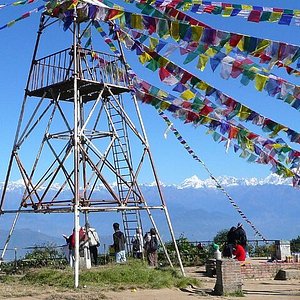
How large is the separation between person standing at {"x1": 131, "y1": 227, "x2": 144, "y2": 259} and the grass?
4.74m

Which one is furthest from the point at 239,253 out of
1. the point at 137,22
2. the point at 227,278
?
the point at 137,22

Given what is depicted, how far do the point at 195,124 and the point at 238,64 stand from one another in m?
5.84

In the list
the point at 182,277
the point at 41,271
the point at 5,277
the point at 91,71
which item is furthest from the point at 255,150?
the point at 5,277

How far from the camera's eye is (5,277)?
21.5 m

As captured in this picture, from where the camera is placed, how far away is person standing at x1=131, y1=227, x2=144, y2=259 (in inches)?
1008

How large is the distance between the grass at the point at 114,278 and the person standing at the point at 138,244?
15.6 ft

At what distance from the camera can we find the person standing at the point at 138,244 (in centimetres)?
2561

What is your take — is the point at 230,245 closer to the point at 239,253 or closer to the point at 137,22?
the point at 239,253

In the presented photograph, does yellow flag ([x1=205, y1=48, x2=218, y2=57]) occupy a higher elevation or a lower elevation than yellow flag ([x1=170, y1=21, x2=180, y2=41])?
lower

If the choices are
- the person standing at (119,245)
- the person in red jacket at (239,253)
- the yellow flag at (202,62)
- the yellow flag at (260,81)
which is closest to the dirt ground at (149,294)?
the person in red jacket at (239,253)

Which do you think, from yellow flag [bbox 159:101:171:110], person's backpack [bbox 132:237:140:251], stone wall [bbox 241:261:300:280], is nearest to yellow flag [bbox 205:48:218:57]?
yellow flag [bbox 159:101:171:110]

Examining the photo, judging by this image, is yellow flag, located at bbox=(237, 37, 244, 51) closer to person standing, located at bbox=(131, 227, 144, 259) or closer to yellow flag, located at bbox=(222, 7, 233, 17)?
yellow flag, located at bbox=(222, 7, 233, 17)

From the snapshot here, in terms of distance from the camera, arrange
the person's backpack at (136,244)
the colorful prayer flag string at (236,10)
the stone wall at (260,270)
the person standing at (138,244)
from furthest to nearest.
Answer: the person's backpack at (136,244) → the person standing at (138,244) → the stone wall at (260,270) → the colorful prayer flag string at (236,10)

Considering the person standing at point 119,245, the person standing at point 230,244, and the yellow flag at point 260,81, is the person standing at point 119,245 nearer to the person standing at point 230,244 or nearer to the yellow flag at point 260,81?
the person standing at point 230,244
